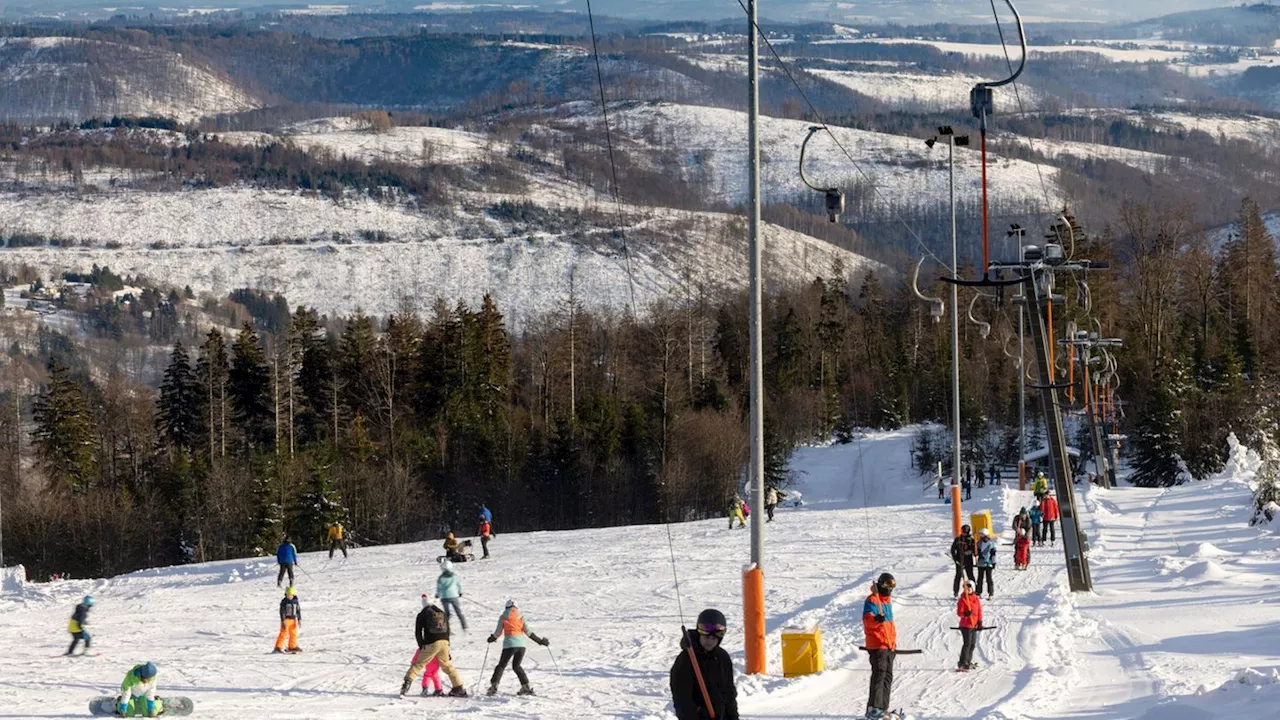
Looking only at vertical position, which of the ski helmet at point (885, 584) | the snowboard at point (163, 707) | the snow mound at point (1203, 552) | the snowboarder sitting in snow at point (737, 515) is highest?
the ski helmet at point (885, 584)

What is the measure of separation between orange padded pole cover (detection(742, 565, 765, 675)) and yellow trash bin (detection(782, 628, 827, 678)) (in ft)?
1.03

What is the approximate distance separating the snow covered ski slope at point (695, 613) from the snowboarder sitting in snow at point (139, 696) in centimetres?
73

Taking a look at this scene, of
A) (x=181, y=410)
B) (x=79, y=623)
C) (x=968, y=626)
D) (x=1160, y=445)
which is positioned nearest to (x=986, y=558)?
(x=968, y=626)

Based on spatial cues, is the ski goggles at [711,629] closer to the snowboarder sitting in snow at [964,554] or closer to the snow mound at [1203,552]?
the snowboarder sitting in snow at [964,554]

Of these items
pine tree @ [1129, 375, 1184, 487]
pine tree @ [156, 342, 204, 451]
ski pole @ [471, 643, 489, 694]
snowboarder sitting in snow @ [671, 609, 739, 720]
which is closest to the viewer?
snowboarder sitting in snow @ [671, 609, 739, 720]

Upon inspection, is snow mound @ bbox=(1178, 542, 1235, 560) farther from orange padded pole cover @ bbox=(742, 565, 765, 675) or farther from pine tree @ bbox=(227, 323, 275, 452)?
pine tree @ bbox=(227, 323, 275, 452)

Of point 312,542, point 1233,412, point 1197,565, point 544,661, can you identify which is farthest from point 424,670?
point 1233,412

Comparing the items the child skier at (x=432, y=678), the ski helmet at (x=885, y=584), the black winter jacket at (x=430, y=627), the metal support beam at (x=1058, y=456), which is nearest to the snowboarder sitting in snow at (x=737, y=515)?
the metal support beam at (x=1058, y=456)

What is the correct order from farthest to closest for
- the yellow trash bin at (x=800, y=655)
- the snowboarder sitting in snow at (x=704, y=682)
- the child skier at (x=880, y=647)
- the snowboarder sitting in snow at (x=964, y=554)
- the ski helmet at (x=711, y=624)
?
the snowboarder sitting in snow at (x=964, y=554)
the yellow trash bin at (x=800, y=655)
the child skier at (x=880, y=647)
the snowboarder sitting in snow at (x=704, y=682)
the ski helmet at (x=711, y=624)

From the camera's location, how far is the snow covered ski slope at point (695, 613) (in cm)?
1845

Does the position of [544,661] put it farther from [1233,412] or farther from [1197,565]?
[1233,412]

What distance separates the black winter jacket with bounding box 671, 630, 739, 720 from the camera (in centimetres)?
1100

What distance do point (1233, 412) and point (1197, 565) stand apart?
166 feet

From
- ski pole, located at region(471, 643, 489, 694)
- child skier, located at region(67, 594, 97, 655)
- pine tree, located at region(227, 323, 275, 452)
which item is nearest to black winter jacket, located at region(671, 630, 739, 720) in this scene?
ski pole, located at region(471, 643, 489, 694)
